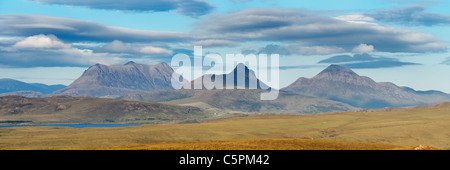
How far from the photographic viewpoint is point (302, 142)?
123 metres
